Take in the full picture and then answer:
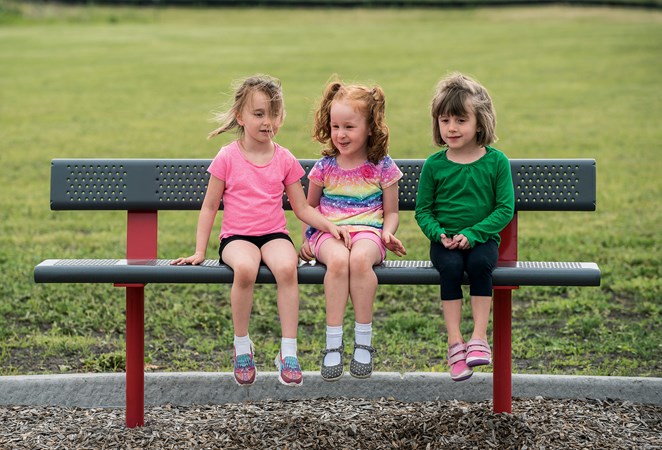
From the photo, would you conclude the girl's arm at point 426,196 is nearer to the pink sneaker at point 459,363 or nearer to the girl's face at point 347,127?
the girl's face at point 347,127

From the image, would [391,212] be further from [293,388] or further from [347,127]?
[293,388]

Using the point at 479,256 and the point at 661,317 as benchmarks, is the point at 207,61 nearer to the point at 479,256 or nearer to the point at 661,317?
the point at 661,317

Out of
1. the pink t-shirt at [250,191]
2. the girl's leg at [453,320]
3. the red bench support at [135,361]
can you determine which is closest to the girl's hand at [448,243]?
the girl's leg at [453,320]

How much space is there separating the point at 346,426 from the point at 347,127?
4.12 feet

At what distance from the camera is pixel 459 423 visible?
14.8 ft

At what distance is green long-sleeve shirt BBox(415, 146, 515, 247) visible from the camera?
4.46 meters

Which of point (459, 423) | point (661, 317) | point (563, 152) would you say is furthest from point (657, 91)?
point (459, 423)

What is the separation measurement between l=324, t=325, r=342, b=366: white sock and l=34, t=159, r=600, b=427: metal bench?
8.6 inches

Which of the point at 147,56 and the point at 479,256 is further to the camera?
the point at 147,56

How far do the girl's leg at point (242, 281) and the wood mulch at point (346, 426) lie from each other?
1.62ft

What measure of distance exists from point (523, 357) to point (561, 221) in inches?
155

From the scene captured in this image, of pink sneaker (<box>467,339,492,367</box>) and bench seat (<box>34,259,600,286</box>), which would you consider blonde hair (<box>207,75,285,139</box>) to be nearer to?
bench seat (<box>34,259,600,286</box>)

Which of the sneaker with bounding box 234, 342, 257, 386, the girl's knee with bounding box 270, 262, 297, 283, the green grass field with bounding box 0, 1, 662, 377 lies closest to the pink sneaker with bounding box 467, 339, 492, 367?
the girl's knee with bounding box 270, 262, 297, 283

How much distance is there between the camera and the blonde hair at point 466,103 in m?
4.45
